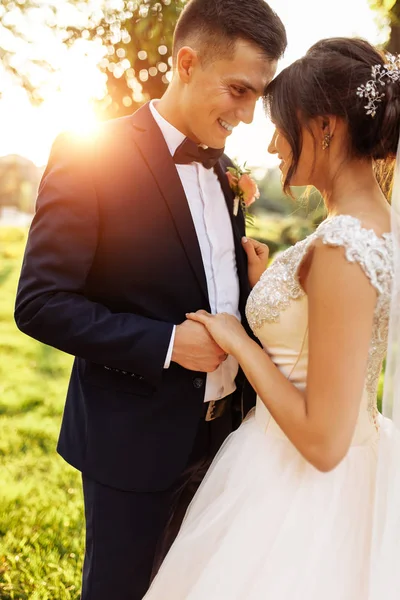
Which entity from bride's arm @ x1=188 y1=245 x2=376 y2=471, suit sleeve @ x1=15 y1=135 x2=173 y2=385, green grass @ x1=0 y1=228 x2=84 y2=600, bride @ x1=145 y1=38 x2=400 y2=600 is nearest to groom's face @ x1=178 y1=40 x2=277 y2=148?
bride @ x1=145 y1=38 x2=400 y2=600

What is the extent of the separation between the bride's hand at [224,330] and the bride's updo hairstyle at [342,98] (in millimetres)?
546

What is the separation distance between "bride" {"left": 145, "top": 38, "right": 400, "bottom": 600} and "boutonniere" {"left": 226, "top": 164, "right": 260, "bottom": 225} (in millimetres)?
485

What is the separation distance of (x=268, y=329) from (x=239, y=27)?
1.12 m

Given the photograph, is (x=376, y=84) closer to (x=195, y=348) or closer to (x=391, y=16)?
(x=195, y=348)

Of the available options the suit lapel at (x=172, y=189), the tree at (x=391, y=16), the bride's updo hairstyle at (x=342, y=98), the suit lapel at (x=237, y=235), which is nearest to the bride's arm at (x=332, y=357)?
the bride's updo hairstyle at (x=342, y=98)

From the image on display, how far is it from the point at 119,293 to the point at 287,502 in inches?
33.5

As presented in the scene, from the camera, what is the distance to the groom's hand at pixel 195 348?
6.17 ft

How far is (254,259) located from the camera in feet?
7.64

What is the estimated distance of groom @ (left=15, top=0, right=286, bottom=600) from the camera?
186 centimetres

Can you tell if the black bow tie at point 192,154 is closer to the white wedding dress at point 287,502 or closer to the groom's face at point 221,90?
the groom's face at point 221,90

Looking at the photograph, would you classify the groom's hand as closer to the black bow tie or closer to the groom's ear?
the black bow tie

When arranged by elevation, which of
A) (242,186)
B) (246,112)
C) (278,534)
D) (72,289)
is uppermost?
(246,112)

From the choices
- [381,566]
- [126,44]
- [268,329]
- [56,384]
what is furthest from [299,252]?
[56,384]

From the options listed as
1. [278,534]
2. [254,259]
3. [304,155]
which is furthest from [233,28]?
[278,534]
